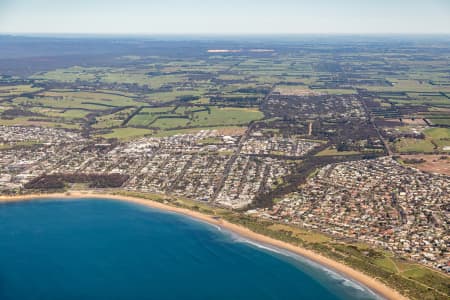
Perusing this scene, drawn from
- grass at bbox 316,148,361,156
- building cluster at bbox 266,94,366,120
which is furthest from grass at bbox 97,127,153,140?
grass at bbox 316,148,361,156

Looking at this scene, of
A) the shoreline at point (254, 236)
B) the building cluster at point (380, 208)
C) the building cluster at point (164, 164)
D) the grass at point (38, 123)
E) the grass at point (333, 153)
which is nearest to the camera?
the shoreline at point (254, 236)

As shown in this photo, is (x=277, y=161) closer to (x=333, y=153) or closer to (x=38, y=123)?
(x=333, y=153)

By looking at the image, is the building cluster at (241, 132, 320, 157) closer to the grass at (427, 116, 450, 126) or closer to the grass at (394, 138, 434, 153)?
the grass at (394, 138, 434, 153)

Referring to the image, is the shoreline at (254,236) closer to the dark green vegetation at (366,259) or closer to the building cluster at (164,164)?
the dark green vegetation at (366,259)

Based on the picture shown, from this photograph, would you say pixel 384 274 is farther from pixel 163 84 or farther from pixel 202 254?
→ pixel 163 84

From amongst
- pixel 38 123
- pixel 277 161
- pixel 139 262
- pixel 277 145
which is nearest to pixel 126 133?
pixel 38 123

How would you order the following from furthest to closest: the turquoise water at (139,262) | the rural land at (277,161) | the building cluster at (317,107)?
the building cluster at (317,107), the rural land at (277,161), the turquoise water at (139,262)

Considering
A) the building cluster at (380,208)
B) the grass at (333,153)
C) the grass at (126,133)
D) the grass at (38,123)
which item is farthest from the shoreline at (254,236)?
the grass at (38,123)
